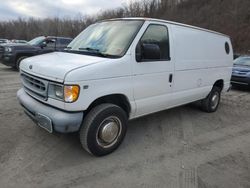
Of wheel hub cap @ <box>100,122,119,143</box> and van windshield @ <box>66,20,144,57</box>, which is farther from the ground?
van windshield @ <box>66,20,144,57</box>

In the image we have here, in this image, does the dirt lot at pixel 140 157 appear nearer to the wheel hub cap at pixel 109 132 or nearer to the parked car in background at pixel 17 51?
the wheel hub cap at pixel 109 132

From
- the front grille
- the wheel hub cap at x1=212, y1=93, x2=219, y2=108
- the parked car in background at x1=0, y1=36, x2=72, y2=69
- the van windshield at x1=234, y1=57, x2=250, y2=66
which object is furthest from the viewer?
the parked car in background at x1=0, y1=36, x2=72, y2=69

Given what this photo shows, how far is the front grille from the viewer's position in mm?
3381

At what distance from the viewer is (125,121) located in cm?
385

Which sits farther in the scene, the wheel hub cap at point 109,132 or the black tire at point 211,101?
the black tire at point 211,101

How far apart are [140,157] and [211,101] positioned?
3268mm

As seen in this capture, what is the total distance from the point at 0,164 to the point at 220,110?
553 centimetres

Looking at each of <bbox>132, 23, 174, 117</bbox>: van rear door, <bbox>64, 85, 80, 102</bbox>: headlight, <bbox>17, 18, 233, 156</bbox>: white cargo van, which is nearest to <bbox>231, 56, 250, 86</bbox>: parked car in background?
<bbox>17, 18, 233, 156</bbox>: white cargo van

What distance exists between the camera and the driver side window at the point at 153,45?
3783 millimetres

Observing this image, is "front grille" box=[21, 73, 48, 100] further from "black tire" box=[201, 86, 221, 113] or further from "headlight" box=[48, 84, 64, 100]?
"black tire" box=[201, 86, 221, 113]

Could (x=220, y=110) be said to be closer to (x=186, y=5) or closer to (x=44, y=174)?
(x=44, y=174)

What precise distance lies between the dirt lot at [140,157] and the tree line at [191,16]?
709 inches

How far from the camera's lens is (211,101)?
621 cm

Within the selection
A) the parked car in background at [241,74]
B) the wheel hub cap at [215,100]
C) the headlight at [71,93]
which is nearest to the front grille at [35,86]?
the headlight at [71,93]
